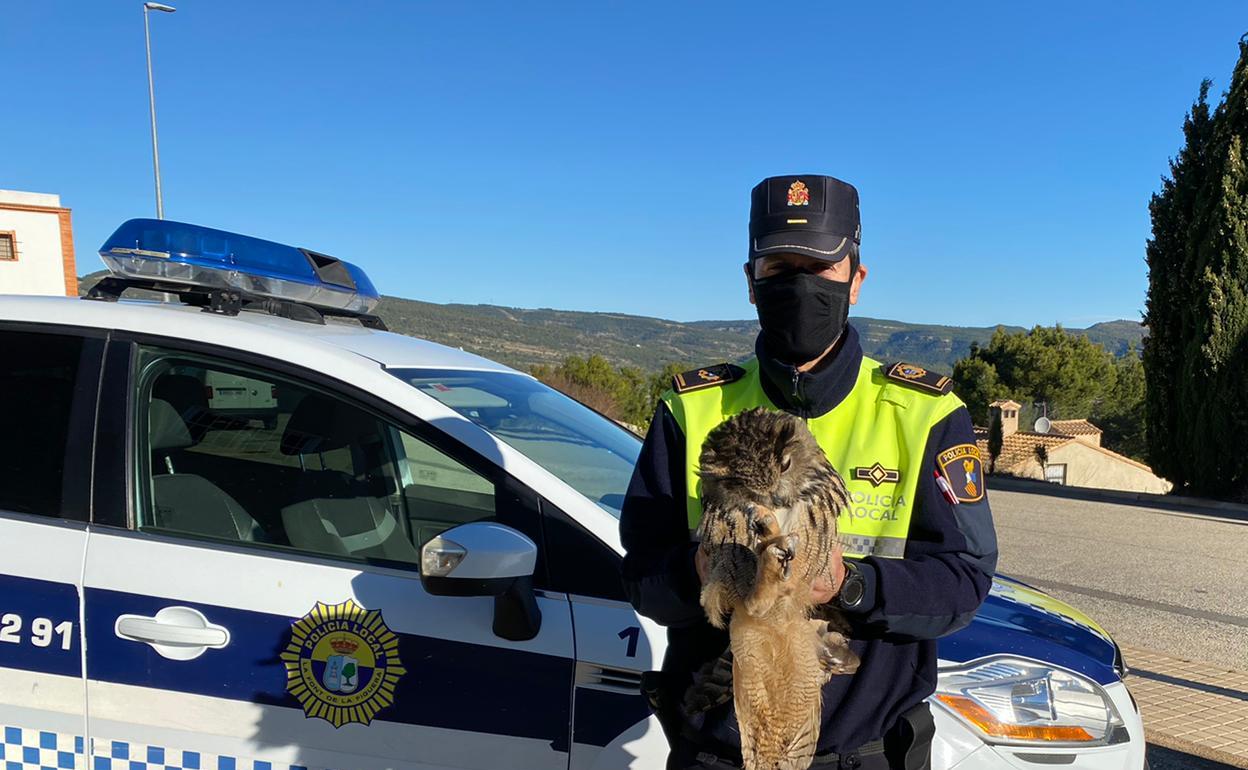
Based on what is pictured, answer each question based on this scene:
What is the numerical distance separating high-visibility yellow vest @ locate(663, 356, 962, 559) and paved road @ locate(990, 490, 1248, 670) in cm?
507

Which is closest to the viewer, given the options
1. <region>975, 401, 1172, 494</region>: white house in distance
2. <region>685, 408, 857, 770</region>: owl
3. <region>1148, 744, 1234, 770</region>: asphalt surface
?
<region>685, 408, 857, 770</region>: owl

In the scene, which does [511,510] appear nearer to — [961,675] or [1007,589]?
[961,675]

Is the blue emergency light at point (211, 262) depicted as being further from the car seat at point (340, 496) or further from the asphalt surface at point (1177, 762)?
the asphalt surface at point (1177, 762)

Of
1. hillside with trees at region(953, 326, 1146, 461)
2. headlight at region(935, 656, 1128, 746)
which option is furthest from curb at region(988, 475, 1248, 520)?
hillside with trees at region(953, 326, 1146, 461)

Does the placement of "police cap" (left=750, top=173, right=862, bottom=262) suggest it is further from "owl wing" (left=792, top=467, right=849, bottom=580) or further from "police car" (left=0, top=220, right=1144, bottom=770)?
"police car" (left=0, top=220, right=1144, bottom=770)

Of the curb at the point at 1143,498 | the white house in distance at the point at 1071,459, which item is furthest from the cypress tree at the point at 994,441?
the curb at the point at 1143,498

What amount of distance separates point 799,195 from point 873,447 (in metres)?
0.51

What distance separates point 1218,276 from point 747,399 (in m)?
19.0

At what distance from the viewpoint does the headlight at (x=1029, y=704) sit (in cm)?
213

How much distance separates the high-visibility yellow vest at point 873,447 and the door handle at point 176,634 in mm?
1220

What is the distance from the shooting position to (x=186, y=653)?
2043 millimetres

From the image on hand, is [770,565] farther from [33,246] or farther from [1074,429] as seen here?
[1074,429]

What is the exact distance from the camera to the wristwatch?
143 cm

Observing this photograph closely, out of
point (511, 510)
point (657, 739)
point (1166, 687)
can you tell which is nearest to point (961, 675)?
point (657, 739)
